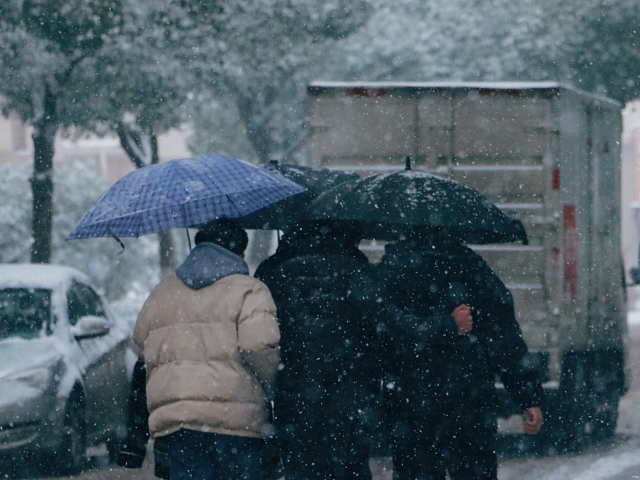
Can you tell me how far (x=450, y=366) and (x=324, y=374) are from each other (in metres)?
0.53

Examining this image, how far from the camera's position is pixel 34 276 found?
8.79 meters

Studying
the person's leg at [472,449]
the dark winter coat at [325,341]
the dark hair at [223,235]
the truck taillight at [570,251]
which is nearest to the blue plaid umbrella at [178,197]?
the dark hair at [223,235]

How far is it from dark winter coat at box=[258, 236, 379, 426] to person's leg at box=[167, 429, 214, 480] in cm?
66

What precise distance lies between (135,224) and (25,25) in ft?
36.0

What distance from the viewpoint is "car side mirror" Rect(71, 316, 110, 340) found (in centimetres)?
837

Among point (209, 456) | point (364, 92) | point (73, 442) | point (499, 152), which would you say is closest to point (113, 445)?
point (73, 442)

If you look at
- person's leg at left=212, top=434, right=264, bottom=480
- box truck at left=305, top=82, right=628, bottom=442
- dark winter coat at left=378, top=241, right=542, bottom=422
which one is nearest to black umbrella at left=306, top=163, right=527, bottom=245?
dark winter coat at left=378, top=241, right=542, bottom=422

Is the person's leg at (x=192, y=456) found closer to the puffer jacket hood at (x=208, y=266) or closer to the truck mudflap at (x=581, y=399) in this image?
the puffer jacket hood at (x=208, y=266)

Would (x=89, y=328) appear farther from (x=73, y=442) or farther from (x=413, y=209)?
(x=413, y=209)

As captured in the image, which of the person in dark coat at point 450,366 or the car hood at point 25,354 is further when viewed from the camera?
the car hood at point 25,354

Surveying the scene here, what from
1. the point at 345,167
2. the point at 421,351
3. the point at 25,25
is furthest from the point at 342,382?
the point at 25,25

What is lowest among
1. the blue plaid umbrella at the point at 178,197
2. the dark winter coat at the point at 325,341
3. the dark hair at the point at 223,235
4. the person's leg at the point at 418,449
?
the person's leg at the point at 418,449

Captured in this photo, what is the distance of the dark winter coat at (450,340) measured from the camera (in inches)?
189

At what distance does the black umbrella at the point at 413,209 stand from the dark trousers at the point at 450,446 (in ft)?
2.66
